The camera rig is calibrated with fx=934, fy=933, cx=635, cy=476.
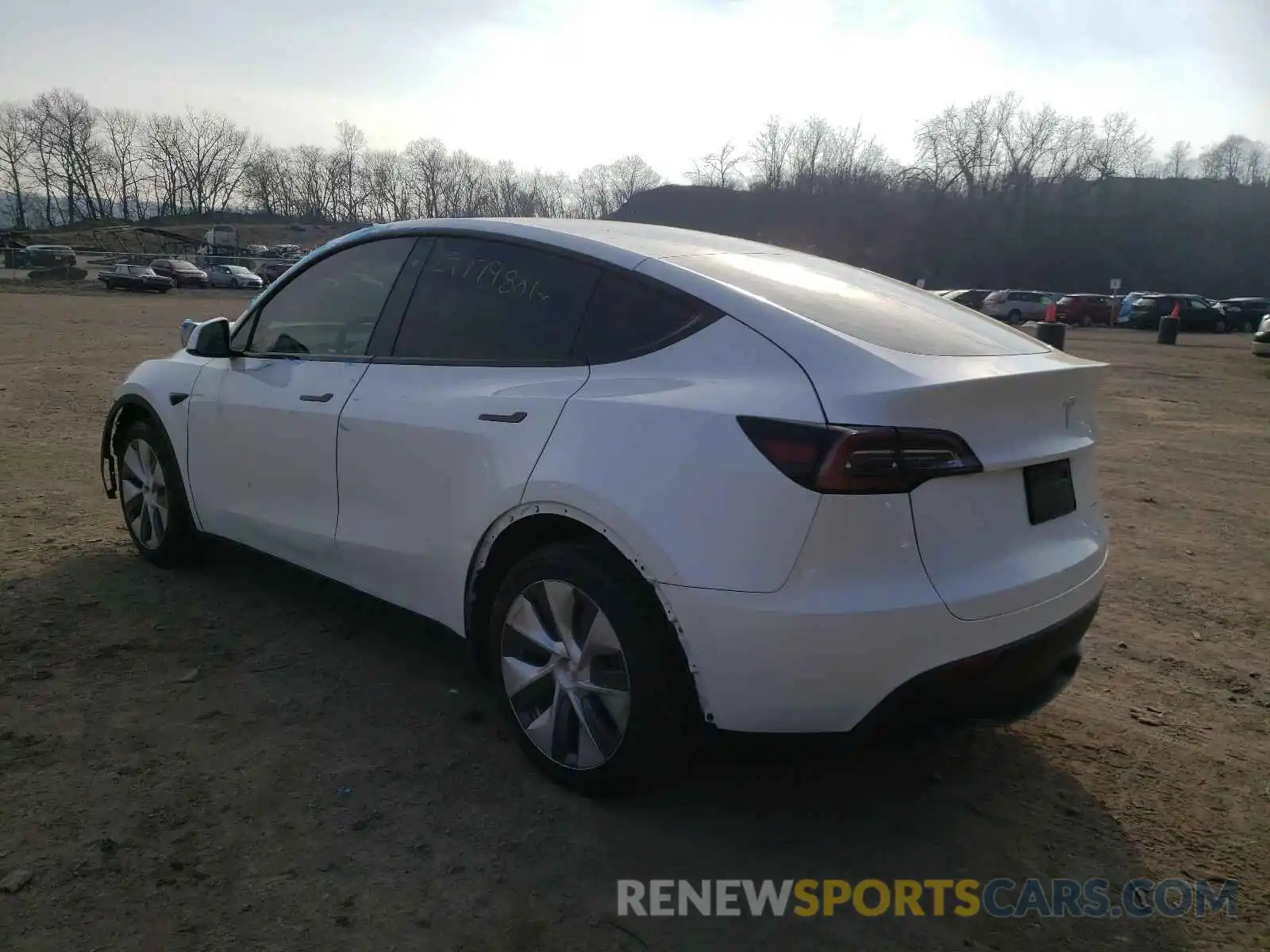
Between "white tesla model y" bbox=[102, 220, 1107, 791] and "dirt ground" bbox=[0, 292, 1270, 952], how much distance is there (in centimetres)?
28

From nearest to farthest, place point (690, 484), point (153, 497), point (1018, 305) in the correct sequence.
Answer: point (690, 484)
point (153, 497)
point (1018, 305)

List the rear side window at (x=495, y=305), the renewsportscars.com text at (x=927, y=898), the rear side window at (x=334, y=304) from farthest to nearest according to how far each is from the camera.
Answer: the rear side window at (x=334, y=304) < the rear side window at (x=495, y=305) < the renewsportscars.com text at (x=927, y=898)

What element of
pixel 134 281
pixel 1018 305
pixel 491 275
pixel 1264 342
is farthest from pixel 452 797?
pixel 134 281

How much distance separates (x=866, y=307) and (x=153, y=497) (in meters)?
3.63

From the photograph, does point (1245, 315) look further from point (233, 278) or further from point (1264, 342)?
point (233, 278)

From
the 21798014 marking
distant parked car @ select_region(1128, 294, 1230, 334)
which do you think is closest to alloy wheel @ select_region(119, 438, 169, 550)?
the 21798014 marking

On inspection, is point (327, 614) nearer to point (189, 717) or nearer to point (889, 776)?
point (189, 717)

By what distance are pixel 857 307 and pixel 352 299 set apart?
2.03 meters

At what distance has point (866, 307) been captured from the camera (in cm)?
288

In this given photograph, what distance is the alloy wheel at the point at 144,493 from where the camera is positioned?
4570 mm

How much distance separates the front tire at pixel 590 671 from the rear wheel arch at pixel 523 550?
43 millimetres

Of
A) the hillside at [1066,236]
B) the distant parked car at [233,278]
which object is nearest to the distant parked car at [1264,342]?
the distant parked car at [233,278]

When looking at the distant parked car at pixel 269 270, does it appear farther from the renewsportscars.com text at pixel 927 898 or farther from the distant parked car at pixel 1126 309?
the renewsportscars.com text at pixel 927 898

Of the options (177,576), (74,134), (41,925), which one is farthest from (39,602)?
(74,134)
